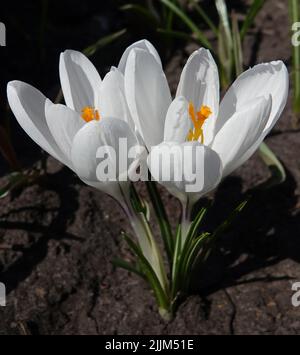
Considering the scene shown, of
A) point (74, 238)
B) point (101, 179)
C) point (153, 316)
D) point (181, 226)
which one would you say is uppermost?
point (101, 179)

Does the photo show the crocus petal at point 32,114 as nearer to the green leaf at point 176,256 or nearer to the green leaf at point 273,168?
the green leaf at point 176,256

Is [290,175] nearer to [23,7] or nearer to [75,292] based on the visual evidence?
[75,292]

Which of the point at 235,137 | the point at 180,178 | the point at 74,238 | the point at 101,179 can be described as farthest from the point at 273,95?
the point at 74,238

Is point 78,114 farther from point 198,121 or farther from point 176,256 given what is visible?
point 176,256

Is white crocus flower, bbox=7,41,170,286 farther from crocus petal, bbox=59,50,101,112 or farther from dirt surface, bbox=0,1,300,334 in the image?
dirt surface, bbox=0,1,300,334

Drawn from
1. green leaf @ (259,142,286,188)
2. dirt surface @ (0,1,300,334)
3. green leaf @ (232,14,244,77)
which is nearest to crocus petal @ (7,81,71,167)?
dirt surface @ (0,1,300,334)
